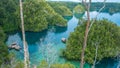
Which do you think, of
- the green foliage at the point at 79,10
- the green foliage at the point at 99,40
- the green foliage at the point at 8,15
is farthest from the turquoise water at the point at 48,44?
the green foliage at the point at 79,10

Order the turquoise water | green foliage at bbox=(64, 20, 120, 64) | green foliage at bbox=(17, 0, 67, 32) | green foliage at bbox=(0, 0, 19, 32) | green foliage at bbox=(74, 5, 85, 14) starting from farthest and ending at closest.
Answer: green foliage at bbox=(74, 5, 85, 14) < green foliage at bbox=(17, 0, 67, 32) < green foliage at bbox=(0, 0, 19, 32) < green foliage at bbox=(64, 20, 120, 64) < the turquoise water

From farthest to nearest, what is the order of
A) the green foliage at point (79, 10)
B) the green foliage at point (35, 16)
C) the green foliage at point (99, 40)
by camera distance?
Result: 1. the green foliage at point (79, 10)
2. the green foliage at point (35, 16)
3. the green foliage at point (99, 40)

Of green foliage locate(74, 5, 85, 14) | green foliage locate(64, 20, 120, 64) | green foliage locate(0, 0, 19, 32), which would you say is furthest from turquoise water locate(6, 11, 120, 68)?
green foliage locate(74, 5, 85, 14)

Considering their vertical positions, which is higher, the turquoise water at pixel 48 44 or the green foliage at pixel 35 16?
the green foliage at pixel 35 16

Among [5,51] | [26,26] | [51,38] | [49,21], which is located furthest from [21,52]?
[49,21]

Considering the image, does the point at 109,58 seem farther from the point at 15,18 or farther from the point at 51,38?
the point at 15,18

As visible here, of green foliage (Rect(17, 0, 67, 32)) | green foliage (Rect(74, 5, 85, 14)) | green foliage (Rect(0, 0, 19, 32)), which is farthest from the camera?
green foliage (Rect(74, 5, 85, 14))

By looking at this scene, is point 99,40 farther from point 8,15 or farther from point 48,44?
point 8,15

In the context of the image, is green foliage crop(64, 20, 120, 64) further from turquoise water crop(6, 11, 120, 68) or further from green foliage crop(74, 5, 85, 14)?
green foliage crop(74, 5, 85, 14)

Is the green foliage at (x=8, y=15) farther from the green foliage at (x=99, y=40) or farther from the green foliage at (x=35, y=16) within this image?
the green foliage at (x=99, y=40)
